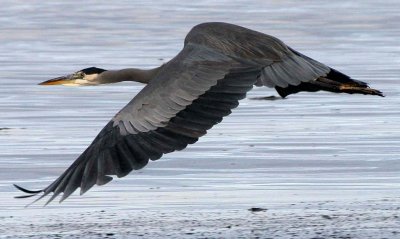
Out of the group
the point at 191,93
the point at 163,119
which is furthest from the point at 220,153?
the point at 163,119

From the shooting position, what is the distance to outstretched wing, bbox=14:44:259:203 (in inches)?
305

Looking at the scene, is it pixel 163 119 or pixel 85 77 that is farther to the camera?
pixel 85 77

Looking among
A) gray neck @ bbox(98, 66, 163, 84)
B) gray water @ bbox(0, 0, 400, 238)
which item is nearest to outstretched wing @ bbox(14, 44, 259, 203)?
gray water @ bbox(0, 0, 400, 238)

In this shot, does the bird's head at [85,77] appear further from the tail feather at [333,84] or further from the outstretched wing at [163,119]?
the outstretched wing at [163,119]

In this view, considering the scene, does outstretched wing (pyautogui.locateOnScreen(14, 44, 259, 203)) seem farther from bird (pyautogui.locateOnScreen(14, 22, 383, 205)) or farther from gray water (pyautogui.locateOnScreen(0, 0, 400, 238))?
gray water (pyautogui.locateOnScreen(0, 0, 400, 238))

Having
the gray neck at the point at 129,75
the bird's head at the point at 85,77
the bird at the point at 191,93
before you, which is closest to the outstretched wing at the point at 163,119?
the bird at the point at 191,93

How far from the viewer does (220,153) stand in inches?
456

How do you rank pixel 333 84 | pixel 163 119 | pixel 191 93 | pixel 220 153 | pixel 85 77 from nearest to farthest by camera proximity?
pixel 163 119 → pixel 191 93 → pixel 333 84 → pixel 85 77 → pixel 220 153

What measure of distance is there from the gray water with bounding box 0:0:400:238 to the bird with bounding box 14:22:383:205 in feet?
2.32

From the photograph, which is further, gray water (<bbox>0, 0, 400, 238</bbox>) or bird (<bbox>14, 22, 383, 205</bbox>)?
gray water (<bbox>0, 0, 400, 238</bbox>)

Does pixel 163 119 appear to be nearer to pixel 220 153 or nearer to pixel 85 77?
pixel 85 77

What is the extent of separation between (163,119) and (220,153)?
136 inches

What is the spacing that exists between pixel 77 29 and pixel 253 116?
34.4ft

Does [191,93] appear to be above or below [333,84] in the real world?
below
